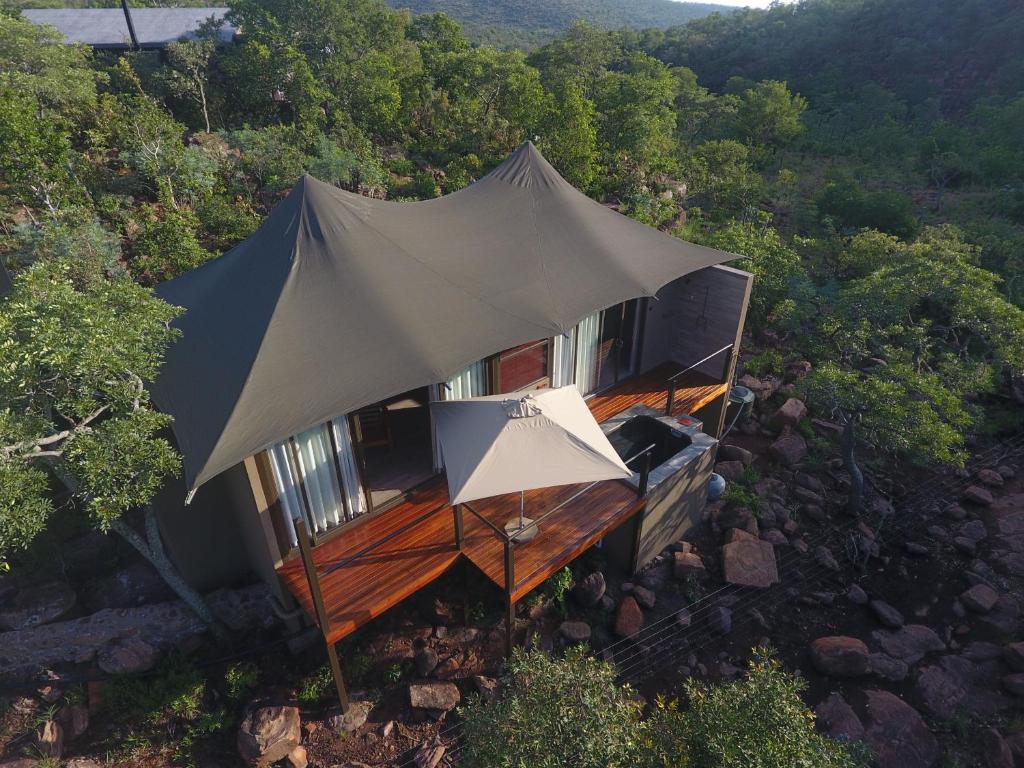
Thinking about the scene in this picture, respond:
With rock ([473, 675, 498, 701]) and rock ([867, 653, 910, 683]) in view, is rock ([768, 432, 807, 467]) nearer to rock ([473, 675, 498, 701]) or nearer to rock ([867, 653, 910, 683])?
rock ([867, 653, 910, 683])

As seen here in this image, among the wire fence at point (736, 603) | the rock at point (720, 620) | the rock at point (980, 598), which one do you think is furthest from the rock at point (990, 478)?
the rock at point (720, 620)

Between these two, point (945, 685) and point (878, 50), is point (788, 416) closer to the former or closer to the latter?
point (945, 685)

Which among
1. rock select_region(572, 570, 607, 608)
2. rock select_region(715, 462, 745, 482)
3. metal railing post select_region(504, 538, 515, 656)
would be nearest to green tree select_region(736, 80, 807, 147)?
rock select_region(715, 462, 745, 482)

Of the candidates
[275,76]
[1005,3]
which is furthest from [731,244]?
[1005,3]

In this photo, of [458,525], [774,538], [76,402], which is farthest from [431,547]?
[774,538]

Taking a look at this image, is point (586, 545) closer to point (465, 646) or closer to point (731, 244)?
point (465, 646)

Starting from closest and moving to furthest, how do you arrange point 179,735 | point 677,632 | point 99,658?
point 179,735 → point 99,658 → point 677,632
